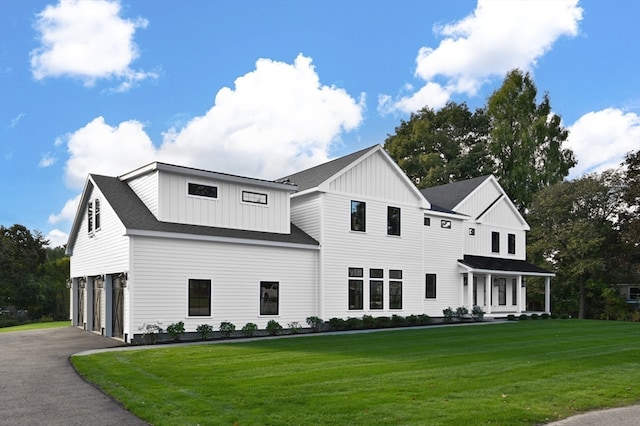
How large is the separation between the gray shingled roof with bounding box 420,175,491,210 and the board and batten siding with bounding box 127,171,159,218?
18317 mm

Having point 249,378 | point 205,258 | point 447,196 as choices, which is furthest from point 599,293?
point 249,378

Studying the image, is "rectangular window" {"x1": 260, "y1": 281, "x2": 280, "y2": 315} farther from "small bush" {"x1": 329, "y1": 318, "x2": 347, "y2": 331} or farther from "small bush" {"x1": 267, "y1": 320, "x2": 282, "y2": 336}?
"small bush" {"x1": 329, "y1": 318, "x2": 347, "y2": 331}

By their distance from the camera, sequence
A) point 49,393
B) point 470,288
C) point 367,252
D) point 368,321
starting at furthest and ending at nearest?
1. point 470,288
2. point 367,252
3. point 368,321
4. point 49,393

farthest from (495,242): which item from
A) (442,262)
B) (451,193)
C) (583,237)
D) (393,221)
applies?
(393,221)

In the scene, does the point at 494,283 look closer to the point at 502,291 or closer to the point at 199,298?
the point at 502,291

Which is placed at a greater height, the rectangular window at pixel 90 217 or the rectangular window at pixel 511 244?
the rectangular window at pixel 90 217

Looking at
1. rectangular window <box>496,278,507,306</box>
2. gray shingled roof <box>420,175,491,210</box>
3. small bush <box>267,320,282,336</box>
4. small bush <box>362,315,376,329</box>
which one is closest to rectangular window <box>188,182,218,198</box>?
small bush <box>267,320,282,336</box>

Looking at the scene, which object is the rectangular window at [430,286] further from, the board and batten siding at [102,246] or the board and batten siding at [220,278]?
the board and batten siding at [102,246]

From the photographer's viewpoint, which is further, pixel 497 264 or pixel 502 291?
pixel 502 291

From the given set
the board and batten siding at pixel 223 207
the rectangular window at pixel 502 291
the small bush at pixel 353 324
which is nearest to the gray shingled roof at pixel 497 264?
the rectangular window at pixel 502 291

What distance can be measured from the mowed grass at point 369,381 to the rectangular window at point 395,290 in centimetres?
911

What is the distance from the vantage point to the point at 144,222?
19.7 meters

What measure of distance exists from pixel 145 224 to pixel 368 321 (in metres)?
11.1

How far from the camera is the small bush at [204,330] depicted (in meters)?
19.9
